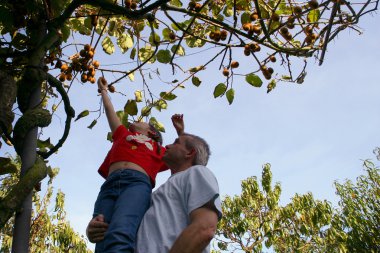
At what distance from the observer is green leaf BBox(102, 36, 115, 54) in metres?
2.46

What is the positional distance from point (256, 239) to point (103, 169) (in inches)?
356

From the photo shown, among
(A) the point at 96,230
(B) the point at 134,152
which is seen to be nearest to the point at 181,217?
Answer: (A) the point at 96,230

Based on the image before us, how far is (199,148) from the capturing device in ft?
6.36

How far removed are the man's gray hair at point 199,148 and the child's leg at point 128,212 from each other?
25cm

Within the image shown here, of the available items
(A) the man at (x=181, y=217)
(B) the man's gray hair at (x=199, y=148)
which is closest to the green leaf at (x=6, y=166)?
(A) the man at (x=181, y=217)

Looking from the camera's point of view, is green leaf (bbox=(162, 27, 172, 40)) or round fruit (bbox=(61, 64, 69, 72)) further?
green leaf (bbox=(162, 27, 172, 40))

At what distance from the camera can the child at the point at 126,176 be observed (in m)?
1.46

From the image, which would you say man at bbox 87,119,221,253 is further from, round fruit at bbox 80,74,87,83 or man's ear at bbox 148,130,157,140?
round fruit at bbox 80,74,87,83

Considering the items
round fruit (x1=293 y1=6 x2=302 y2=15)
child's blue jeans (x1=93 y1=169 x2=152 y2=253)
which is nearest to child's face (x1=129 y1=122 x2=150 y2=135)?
child's blue jeans (x1=93 y1=169 x2=152 y2=253)

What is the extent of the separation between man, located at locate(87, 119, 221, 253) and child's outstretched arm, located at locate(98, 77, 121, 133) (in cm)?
80

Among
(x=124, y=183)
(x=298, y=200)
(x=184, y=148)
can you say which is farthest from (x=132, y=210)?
(x=298, y=200)

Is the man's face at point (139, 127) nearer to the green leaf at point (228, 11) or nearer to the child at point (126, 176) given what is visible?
the child at point (126, 176)

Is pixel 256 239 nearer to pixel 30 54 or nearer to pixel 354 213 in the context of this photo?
pixel 354 213

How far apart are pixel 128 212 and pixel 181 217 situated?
0.21 m
